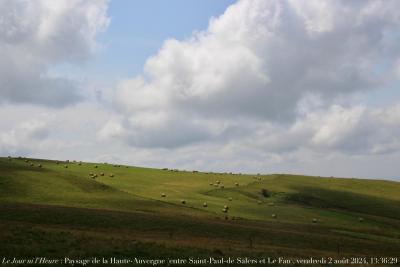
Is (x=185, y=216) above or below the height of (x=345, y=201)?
below

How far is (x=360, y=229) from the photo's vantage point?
233 feet

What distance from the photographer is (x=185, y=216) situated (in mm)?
61781

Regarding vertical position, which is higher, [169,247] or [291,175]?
[291,175]

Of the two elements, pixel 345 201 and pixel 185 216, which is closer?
pixel 185 216

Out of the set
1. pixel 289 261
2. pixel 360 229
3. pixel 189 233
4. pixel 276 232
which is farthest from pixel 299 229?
pixel 289 261

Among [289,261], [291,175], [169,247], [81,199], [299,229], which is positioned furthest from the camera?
[291,175]

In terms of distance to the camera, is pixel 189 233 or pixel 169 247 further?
pixel 189 233

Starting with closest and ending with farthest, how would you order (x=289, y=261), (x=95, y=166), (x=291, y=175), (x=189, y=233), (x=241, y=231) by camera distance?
(x=289, y=261)
(x=189, y=233)
(x=241, y=231)
(x=95, y=166)
(x=291, y=175)

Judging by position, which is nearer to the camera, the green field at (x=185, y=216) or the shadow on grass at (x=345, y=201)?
the green field at (x=185, y=216)

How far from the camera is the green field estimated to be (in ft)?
118

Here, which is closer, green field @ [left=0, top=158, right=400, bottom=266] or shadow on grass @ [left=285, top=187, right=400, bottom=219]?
green field @ [left=0, top=158, right=400, bottom=266]

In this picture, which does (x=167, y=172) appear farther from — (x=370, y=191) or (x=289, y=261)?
(x=289, y=261)

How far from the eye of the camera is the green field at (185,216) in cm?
3606

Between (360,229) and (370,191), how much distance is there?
4992 cm
